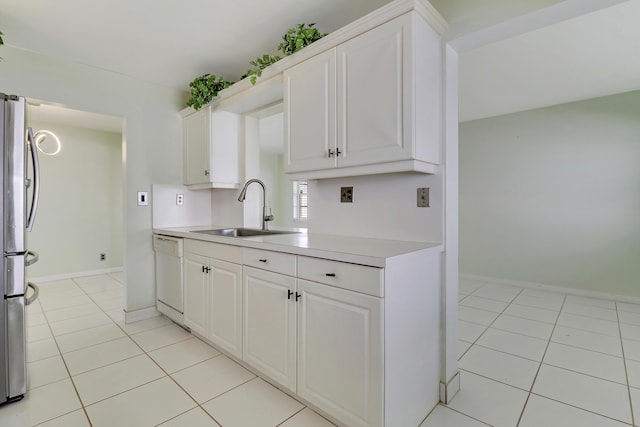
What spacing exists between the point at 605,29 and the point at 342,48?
2110 mm

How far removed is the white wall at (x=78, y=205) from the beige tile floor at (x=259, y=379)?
181 centimetres

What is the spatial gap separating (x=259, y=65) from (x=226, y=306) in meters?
1.84

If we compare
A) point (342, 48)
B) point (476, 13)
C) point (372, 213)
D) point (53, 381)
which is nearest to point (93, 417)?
point (53, 381)

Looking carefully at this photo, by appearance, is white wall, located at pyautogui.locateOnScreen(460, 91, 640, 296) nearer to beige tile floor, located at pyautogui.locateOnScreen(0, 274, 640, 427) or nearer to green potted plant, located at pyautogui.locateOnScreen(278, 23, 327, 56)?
beige tile floor, located at pyautogui.locateOnScreen(0, 274, 640, 427)

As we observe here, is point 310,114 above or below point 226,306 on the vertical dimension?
above

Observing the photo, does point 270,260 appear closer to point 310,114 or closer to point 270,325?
point 270,325

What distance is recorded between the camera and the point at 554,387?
71.6 inches

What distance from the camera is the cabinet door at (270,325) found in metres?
1.62

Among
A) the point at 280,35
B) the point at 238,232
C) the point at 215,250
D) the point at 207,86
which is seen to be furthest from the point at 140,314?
the point at 280,35

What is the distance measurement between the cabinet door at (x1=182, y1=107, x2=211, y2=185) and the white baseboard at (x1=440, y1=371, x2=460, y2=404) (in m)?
2.53

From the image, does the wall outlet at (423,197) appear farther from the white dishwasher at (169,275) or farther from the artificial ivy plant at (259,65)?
the white dishwasher at (169,275)

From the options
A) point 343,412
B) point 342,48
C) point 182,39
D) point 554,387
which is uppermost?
point 182,39

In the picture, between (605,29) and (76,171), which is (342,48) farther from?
(76,171)

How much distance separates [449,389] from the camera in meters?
1.70
